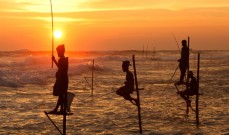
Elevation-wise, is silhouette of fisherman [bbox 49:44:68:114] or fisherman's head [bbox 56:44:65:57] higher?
fisherman's head [bbox 56:44:65:57]

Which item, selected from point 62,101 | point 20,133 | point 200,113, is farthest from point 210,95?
point 62,101

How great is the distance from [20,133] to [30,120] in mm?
2062

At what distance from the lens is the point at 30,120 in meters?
15.3

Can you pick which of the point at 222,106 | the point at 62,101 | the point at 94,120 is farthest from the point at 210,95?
the point at 62,101

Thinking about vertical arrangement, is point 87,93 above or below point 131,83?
below

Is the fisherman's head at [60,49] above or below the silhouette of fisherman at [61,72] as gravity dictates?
above

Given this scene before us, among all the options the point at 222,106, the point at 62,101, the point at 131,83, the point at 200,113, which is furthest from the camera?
the point at 222,106

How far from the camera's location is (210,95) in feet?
75.3

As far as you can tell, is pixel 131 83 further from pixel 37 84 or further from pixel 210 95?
pixel 37 84

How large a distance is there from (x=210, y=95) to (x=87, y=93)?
22.5 ft

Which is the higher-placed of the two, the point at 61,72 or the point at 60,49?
the point at 60,49

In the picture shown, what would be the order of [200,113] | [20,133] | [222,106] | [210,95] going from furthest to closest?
[210,95], [222,106], [200,113], [20,133]

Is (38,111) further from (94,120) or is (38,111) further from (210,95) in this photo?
(210,95)

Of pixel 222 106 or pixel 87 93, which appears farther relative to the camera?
pixel 87 93
